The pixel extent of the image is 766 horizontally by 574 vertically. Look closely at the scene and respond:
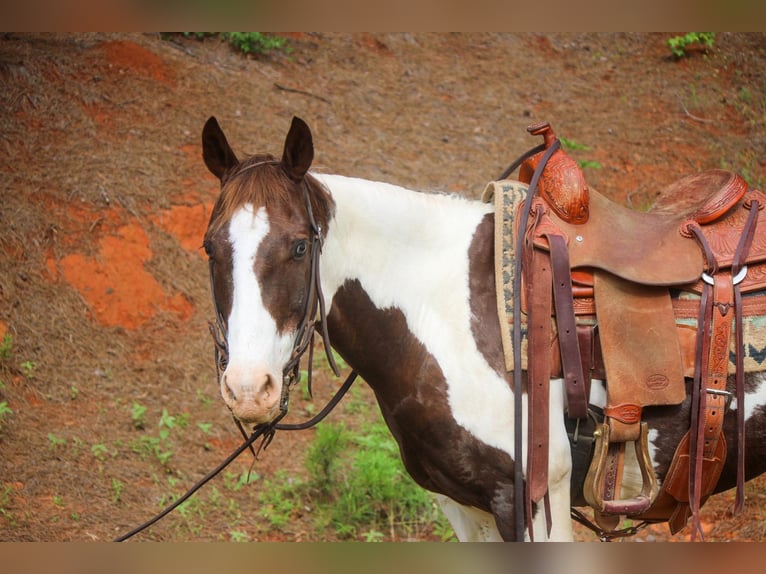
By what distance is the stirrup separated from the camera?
224cm

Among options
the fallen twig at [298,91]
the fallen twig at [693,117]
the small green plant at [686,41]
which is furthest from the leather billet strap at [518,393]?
the small green plant at [686,41]

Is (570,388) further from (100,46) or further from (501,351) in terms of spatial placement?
(100,46)

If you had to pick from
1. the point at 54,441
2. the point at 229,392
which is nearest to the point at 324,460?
the point at 54,441

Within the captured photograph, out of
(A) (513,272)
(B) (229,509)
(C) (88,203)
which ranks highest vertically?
(C) (88,203)

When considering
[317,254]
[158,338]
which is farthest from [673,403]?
[158,338]

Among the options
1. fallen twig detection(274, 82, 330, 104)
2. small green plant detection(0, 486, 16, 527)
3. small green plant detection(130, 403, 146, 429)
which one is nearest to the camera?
small green plant detection(0, 486, 16, 527)

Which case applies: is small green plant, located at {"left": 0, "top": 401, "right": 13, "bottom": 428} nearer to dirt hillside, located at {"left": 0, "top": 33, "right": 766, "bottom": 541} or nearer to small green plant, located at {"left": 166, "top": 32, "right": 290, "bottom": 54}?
dirt hillside, located at {"left": 0, "top": 33, "right": 766, "bottom": 541}

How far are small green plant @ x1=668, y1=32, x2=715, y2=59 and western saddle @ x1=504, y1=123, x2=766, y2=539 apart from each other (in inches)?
265

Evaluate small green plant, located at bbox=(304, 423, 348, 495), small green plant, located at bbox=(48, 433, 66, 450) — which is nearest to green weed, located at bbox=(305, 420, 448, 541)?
small green plant, located at bbox=(304, 423, 348, 495)

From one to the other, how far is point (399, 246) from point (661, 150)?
613cm

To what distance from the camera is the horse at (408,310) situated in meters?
2.03

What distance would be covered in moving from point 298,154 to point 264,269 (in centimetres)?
41

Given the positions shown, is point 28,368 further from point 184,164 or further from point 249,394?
point 249,394

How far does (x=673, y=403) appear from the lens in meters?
2.21
